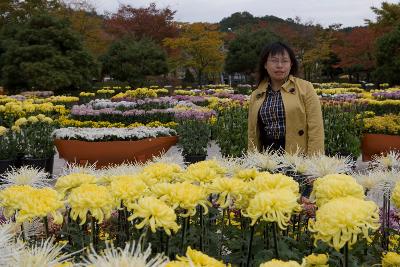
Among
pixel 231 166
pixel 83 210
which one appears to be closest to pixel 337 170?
pixel 231 166

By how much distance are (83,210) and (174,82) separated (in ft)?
117

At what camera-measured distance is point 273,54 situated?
12.7 feet

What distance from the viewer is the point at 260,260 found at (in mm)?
1771

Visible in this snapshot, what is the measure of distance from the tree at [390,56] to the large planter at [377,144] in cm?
1656

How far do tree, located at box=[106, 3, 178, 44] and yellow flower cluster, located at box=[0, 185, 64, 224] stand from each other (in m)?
39.5

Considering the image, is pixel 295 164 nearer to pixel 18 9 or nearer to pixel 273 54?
pixel 273 54

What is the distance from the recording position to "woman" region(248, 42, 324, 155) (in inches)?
153

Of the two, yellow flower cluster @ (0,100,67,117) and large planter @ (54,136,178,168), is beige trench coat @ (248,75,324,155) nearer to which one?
large planter @ (54,136,178,168)

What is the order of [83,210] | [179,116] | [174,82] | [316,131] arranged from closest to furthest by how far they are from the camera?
[83,210]
[316,131]
[179,116]
[174,82]

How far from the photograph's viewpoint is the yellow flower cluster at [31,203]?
1.58 m

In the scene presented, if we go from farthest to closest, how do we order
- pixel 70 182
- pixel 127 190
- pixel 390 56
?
1. pixel 390 56
2. pixel 70 182
3. pixel 127 190

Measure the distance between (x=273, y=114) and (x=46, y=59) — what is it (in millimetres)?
22477

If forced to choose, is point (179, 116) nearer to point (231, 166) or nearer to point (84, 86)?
point (231, 166)

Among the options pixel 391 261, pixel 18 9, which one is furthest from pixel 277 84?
pixel 18 9
